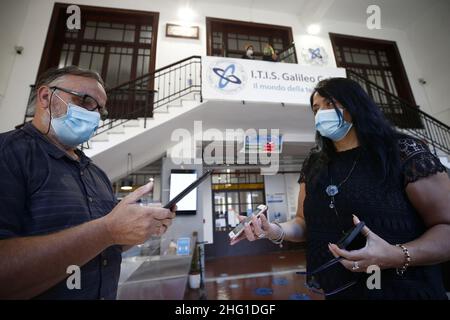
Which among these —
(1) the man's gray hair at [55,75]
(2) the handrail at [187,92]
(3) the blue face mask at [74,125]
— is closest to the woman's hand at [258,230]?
(3) the blue face mask at [74,125]

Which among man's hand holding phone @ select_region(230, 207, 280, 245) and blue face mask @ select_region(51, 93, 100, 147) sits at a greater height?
blue face mask @ select_region(51, 93, 100, 147)

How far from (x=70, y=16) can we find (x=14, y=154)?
687 cm

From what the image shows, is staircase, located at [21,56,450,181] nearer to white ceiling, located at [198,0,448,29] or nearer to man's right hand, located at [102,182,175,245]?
white ceiling, located at [198,0,448,29]

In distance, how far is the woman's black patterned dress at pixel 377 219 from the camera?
71 cm

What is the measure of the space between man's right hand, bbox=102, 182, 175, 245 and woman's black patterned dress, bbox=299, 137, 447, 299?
25.0 inches

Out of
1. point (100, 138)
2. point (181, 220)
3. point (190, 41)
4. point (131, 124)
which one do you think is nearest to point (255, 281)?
point (181, 220)

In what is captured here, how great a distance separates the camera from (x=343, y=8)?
248 inches

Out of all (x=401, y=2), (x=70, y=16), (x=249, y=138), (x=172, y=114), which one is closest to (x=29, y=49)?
(x=70, y=16)

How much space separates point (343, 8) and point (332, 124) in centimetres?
754

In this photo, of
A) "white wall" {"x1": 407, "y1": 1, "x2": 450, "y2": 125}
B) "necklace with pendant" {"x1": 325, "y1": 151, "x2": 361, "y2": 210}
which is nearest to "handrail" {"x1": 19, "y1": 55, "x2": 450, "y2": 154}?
"white wall" {"x1": 407, "y1": 1, "x2": 450, "y2": 125}

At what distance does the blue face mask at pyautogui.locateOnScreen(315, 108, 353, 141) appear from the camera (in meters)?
0.95

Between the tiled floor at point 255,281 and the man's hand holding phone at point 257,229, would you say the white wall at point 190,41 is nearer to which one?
the tiled floor at point 255,281

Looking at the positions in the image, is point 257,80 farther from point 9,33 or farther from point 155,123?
point 9,33
